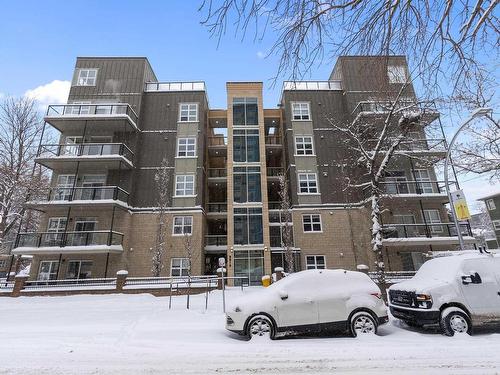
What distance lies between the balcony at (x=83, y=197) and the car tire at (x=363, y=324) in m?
19.7

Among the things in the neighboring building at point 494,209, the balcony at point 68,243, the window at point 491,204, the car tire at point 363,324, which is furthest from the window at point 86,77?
the window at point 491,204

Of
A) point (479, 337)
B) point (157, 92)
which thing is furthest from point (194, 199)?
point (479, 337)

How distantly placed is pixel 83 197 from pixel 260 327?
2115 centimetres

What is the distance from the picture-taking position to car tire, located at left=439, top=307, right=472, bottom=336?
7.43m

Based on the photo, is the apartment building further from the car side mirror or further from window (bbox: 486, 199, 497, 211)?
window (bbox: 486, 199, 497, 211)

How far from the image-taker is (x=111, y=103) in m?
26.9

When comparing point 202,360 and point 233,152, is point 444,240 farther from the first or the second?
point 202,360

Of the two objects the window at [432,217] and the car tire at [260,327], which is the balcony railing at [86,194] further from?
the window at [432,217]

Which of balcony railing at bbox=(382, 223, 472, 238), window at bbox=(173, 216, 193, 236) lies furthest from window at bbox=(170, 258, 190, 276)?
balcony railing at bbox=(382, 223, 472, 238)

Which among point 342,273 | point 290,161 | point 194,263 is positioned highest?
point 290,161

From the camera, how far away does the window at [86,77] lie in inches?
1102

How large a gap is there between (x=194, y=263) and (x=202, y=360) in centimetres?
1796

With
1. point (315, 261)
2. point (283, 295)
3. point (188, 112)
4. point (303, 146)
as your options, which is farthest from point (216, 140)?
point (283, 295)

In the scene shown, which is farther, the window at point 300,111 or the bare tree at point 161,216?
the window at point 300,111
